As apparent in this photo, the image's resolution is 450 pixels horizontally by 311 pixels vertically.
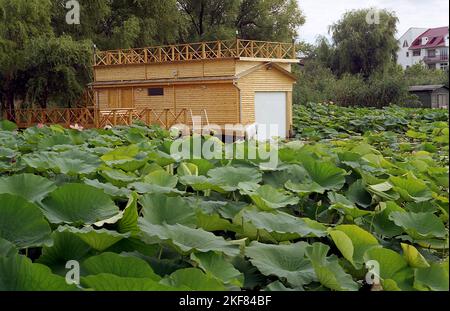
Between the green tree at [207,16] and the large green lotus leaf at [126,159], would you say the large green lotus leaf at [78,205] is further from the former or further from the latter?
the green tree at [207,16]

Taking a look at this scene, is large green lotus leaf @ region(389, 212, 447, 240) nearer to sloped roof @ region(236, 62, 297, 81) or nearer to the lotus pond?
the lotus pond

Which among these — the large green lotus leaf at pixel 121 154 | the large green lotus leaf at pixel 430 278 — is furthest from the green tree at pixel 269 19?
the large green lotus leaf at pixel 430 278

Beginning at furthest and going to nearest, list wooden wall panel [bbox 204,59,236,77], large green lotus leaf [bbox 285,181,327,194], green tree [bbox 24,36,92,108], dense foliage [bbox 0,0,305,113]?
1. dense foliage [bbox 0,0,305,113]
2. green tree [bbox 24,36,92,108]
3. wooden wall panel [bbox 204,59,236,77]
4. large green lotus leaf [bbox 285,181,327,194]

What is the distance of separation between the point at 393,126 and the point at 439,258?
38.0 ft

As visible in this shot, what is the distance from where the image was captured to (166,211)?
168 centimetres

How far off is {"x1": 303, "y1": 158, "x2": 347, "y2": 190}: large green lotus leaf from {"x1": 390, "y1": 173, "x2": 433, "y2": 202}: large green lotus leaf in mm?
200

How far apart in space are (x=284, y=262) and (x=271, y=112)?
1336cm

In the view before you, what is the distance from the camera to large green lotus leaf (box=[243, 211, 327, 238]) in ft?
5.28

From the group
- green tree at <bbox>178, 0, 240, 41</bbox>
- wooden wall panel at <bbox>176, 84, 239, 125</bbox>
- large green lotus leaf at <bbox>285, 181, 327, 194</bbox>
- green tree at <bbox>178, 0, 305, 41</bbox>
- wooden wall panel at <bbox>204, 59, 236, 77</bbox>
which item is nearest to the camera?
large green lotus leaf at <bbox>285, 181, 327, 194</bbox>

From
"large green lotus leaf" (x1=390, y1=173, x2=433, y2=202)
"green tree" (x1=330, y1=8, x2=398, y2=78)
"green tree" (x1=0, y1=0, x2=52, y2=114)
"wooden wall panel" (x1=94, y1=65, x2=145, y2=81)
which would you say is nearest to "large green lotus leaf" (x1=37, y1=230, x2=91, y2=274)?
"large green lotus leaf" (x1=390, y1=173, x2=433, y2=202)

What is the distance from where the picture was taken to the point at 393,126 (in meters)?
12.9

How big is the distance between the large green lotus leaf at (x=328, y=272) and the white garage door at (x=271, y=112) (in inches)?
500

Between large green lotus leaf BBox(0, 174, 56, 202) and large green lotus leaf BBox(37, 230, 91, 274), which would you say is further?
large green lotus leaf BBox(0, 174, 56, 202)

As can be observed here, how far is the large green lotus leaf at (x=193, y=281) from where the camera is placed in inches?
46.5
